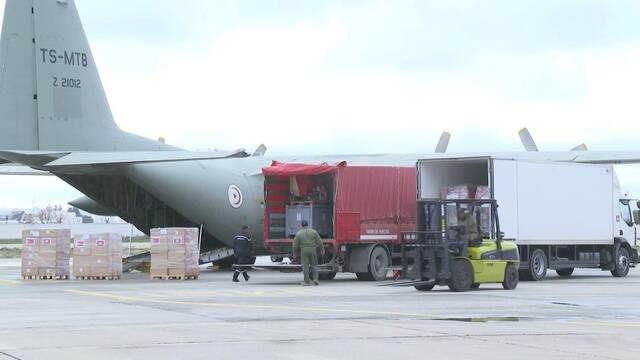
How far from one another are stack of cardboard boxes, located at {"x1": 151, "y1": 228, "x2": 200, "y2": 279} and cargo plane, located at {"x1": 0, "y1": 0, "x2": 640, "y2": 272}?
2040 mm

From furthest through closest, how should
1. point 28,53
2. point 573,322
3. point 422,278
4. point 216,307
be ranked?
point 28,53
point 422,278
point 216,307
point 573,322

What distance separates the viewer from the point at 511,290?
73.5 ft

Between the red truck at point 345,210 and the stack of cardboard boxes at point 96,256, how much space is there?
168 inches

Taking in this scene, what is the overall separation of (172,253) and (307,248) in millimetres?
4447

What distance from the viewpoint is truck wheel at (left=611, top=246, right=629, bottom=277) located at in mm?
29125

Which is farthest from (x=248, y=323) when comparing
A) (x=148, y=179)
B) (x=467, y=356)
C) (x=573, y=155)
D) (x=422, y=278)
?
(x=573, y=155)

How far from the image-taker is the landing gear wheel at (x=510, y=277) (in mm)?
22484

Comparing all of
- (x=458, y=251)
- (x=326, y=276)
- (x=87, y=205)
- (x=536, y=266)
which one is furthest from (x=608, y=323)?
(x=87, y=205)

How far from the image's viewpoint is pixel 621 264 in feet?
96.1

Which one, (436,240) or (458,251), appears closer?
(458,251)

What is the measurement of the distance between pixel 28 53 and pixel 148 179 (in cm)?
481

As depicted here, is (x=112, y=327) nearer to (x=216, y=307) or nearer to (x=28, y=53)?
(x=216, y=307)

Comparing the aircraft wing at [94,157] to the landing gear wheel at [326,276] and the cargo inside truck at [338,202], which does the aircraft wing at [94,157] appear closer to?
the cargo inside truck at [338,202]

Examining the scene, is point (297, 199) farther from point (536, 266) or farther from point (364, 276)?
point (536, 266)
